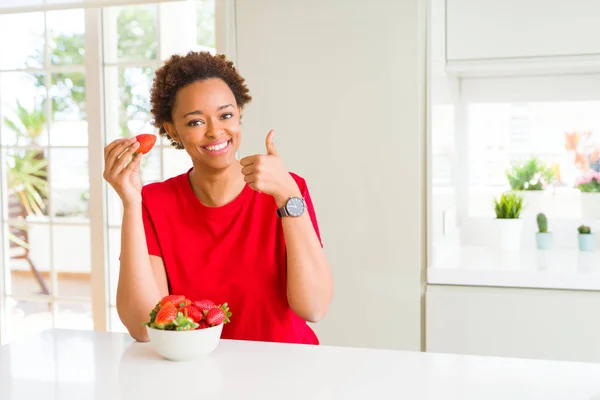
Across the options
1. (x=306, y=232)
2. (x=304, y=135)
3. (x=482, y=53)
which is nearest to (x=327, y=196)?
(x=304, y=135)

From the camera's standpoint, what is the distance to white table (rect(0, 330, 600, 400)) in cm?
117

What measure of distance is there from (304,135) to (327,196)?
0.24m

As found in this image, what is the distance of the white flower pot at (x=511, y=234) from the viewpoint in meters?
2.95

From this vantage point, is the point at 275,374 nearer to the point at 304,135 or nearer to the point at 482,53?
the point at 304,135

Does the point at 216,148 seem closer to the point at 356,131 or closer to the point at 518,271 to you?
the point at 356,131

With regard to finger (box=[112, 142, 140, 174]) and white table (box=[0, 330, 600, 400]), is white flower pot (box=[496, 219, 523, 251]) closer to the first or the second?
white table (box=[0, 330, 600, 400])

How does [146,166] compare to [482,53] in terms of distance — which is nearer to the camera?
[482,53]

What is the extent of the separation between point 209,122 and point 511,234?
1.69 meters

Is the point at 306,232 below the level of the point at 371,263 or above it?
above

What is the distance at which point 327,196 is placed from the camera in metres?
2.60

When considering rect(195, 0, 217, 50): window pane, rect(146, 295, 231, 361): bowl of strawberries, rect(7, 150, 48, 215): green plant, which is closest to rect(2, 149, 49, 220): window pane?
rect(7, 150, 48, 215): green plant

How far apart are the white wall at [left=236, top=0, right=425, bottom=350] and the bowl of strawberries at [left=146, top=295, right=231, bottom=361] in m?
1.21

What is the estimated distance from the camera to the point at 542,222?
2.96 m

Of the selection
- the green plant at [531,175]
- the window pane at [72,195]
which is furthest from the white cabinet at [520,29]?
the window pane at [72,195]
